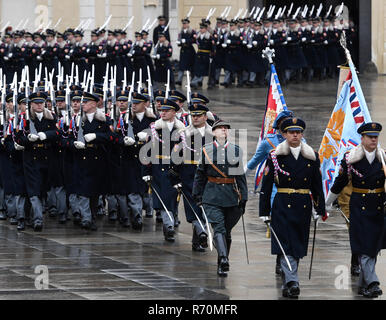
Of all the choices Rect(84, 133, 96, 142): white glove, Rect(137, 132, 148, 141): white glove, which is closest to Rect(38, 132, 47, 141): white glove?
Rect(84, 133, 96, 142): white glove

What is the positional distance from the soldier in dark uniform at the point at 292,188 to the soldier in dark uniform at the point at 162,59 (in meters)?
19.9

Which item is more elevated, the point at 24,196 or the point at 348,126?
the point at 348,126

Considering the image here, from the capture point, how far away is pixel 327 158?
14.6 meters

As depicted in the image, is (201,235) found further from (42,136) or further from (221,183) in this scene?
(42,136)

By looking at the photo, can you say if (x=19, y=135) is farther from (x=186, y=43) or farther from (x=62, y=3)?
(x=62, y=3)

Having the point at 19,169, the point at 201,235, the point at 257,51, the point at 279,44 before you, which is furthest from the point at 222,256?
the point at 279,44

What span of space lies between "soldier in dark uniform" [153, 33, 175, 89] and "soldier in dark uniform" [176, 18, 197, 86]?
0.58 meters

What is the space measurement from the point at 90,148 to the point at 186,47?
1734 cm

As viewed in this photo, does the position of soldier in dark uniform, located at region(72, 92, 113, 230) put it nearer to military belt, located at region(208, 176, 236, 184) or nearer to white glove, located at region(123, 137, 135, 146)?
white glove, located at region(123, 137, 135, 146)

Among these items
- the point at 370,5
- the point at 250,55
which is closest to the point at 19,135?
the point at 250,55

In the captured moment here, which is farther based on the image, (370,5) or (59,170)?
(370,5)

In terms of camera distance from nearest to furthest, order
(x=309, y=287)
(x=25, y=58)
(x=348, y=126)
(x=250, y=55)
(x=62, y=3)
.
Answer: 1. (x=309, y=287)
2. (x=348, y=126)
3. (x=25, y=58)
4. (x=250, y=55)
5. (x=62, y=3)

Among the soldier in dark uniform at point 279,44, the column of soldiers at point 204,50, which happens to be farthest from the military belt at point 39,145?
the soldier in dark uniform at point 279,44

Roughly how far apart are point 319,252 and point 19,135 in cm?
→ 404
